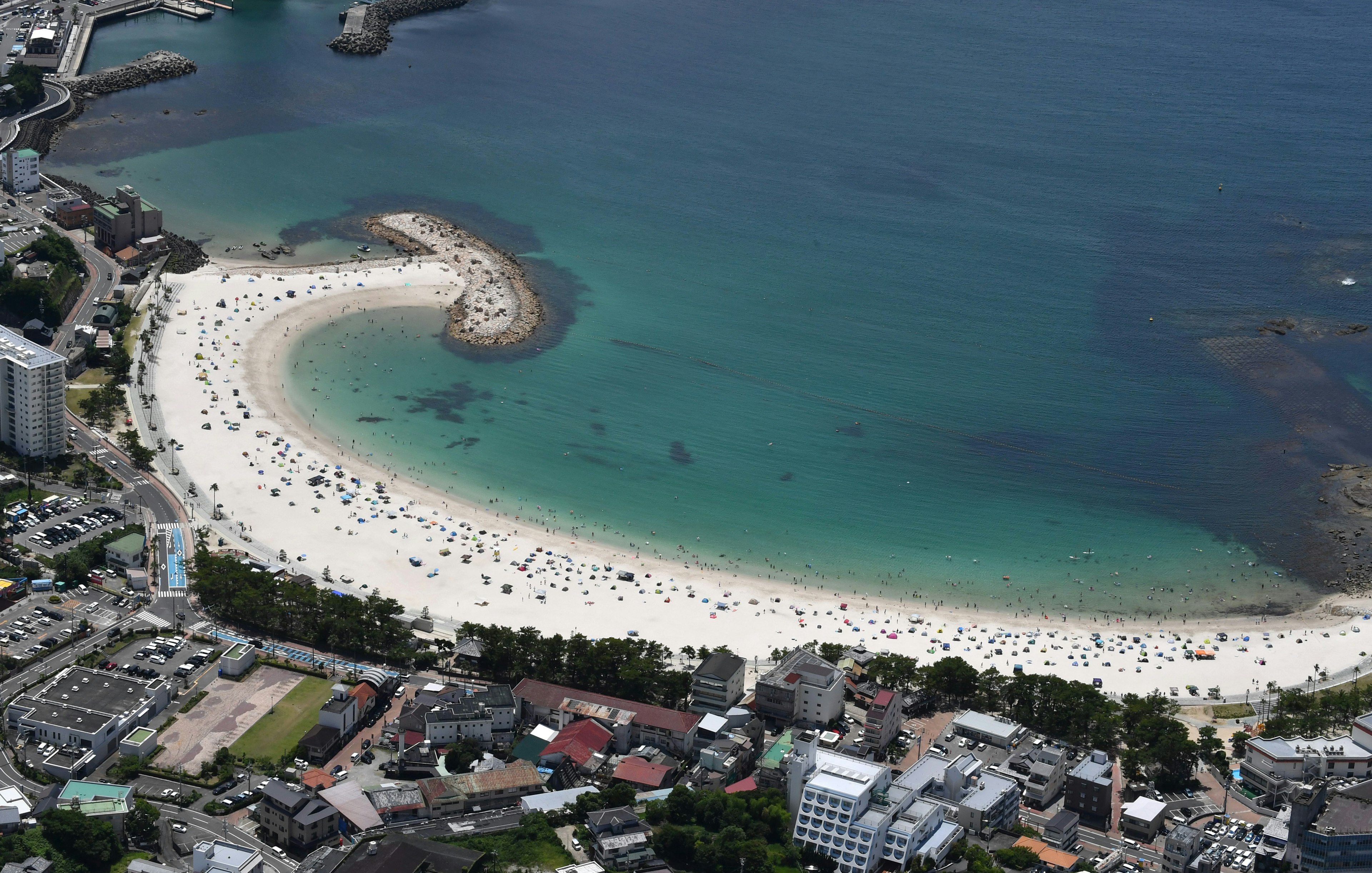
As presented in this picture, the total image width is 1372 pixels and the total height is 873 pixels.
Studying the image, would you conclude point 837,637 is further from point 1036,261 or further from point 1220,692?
point 1036,261

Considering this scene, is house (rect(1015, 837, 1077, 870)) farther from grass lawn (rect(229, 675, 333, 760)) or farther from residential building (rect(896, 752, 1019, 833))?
grass lawn (rect(229, 675, 333, 760))

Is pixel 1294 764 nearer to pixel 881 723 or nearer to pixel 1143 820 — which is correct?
pixel 1143 820

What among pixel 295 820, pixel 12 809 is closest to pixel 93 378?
pixel 12 809

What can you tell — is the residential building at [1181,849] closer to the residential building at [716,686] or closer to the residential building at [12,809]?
the residential building at [716,686]

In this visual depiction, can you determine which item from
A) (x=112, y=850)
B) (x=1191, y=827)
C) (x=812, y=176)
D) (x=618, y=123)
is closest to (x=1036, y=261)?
(x=812, y=176)

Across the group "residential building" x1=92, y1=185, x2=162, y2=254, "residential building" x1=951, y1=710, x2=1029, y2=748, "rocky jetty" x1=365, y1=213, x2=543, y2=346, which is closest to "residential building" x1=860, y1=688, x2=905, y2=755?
"residential building" x1=951, y1=710, x2=1029, y2=748

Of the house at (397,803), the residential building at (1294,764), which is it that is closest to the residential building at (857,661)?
the residential building at (1294,764)
